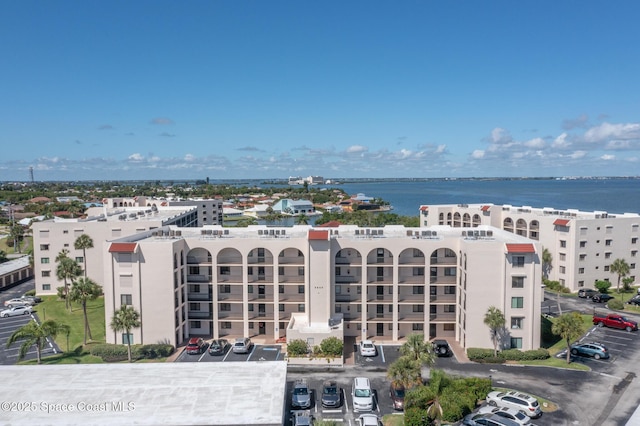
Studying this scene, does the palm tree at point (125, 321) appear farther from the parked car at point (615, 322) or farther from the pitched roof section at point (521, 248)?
the parked car at point (615, 322)

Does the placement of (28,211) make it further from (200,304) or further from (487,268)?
(487,268)

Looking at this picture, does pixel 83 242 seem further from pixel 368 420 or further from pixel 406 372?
pixel 406 372

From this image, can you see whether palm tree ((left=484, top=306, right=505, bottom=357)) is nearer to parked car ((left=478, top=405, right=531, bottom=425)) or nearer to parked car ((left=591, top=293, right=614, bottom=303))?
parked car ((left=478, top=405, right=531, bottom=425))

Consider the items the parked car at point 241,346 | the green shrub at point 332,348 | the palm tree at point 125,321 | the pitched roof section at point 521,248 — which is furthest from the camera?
the parked car at point 241,346

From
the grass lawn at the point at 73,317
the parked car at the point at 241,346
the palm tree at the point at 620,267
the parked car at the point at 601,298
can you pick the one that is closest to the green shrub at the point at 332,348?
the parked car at the point at 241,346

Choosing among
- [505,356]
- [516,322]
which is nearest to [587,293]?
[516,322]

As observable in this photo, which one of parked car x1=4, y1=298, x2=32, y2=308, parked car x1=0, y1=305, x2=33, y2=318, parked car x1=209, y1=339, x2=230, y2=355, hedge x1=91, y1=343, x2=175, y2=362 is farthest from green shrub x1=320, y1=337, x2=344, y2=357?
parked car x1=4, y1=298, x2=32, y2=308
